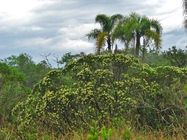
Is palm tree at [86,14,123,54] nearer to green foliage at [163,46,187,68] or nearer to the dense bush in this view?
green foliage at [163,46,187,68]

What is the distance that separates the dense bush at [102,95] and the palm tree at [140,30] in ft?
40.1

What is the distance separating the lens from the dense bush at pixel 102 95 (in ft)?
37.2

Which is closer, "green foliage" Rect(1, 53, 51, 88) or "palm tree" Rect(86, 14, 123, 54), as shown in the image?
"palm tree" Rect(86, 14, 123, 54)

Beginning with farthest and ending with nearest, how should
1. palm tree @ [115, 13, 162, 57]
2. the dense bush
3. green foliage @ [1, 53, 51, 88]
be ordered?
green foliage @ [1, 53, 51, 88]
palm tree @ [115, 13, 162, 57]
the dense bush

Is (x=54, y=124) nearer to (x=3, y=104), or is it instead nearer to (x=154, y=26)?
(x=3, y=104)

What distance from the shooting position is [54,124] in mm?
11672

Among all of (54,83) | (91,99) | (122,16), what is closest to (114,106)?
(91,99)

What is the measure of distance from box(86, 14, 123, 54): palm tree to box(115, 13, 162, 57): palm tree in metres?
0.74

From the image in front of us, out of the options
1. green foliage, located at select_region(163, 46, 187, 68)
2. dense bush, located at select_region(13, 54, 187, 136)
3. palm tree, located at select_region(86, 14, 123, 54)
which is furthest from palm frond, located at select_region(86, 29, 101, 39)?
dense bush, located at select_region(13, 54, 187, 136)

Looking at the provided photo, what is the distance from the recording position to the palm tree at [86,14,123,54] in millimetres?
26141

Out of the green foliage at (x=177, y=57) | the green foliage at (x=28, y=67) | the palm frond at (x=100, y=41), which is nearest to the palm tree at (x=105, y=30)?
the palm frond at (x=100, y=41)

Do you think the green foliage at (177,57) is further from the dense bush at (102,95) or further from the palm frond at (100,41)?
the dense bush at (102,95)

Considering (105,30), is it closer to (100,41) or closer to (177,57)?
(100,41)

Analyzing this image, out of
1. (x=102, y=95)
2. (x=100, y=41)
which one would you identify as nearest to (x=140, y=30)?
(x=100, y=41)
